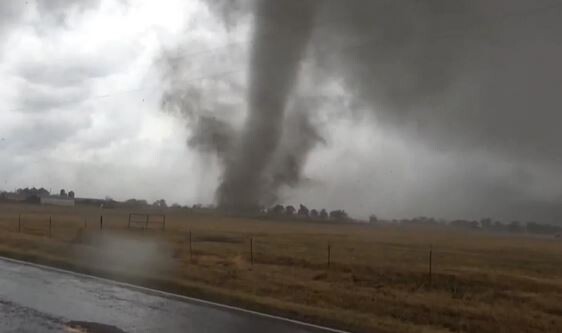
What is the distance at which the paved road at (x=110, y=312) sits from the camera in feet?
26.7

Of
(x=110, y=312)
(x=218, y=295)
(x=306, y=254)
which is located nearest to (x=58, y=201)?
(x=306, y=254)

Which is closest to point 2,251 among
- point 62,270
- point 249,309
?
point 62,270

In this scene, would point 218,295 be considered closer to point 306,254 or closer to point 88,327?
point 88,327

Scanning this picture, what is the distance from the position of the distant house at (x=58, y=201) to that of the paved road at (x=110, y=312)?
146272 mm

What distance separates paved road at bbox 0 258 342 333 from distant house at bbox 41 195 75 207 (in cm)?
14627

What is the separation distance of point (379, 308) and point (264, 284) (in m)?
3.74

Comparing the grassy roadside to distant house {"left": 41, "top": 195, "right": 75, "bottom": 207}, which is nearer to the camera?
the grassy roadside

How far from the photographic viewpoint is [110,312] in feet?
30.1

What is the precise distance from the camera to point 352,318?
9.98 m

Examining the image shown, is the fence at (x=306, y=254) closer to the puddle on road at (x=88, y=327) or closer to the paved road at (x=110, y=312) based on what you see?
the paved road at (x=110, y=312)

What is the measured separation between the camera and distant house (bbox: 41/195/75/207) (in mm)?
151762

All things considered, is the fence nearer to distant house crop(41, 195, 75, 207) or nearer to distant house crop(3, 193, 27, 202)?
distant house crop(41, 195, 75, 207)

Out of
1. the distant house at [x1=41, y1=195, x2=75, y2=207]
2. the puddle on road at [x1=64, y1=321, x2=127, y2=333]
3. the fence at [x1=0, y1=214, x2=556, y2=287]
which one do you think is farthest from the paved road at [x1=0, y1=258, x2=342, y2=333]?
the distant house at [x1=41, y1=195, x2=75, y2=207]

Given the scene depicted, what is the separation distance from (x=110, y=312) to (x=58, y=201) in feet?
527
